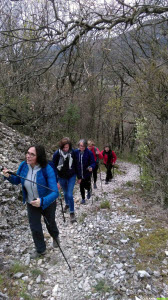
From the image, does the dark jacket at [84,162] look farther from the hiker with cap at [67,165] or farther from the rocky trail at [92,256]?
the rocky trail at [92,256]

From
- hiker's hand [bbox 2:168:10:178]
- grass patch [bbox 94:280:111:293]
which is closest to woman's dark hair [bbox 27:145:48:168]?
hiker's hand [bbox 2:168:10:178]

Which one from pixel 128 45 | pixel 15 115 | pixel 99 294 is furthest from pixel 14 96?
pixel 128 45

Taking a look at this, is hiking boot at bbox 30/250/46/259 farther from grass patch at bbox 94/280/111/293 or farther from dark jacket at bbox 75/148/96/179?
dark jacket at bbox 75/148/96/179

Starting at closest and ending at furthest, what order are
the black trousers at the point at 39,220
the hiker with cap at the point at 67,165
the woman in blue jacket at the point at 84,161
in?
the black trousers at the point at 39,220, the hiker with cap at the point at 67,165, the woman in blue jacket at the point at 84,161

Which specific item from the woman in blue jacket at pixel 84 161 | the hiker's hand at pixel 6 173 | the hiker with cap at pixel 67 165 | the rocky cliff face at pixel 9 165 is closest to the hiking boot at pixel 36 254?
the rocky cliff face at pixel 9 165

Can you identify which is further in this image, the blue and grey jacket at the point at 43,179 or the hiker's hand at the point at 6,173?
the blue and grey jacket at the point at 43,179

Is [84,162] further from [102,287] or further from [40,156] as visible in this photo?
[102,287]

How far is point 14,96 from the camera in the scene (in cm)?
1185

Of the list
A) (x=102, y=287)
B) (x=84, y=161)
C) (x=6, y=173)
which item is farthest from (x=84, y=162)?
(x=102, y=287)

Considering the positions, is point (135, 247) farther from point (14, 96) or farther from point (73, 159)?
point (14, 96)

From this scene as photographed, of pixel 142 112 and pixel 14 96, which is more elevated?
pixel 14 96

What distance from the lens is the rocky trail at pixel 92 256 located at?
345 centimetres

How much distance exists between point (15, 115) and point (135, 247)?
10.2m

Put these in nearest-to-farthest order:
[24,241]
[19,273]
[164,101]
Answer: [19,273] → [24,241] → [164,101]
